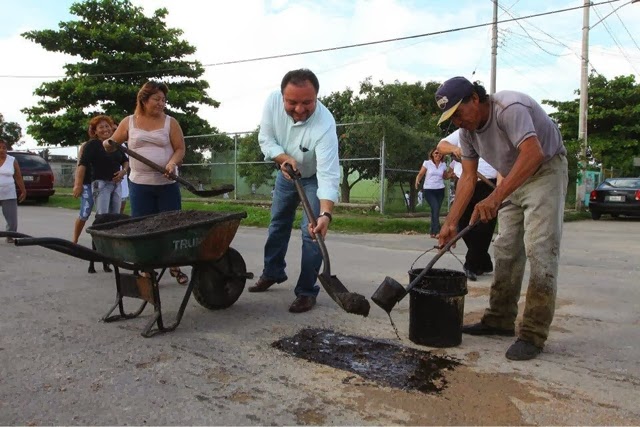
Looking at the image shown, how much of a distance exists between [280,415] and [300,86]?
229 centimetres

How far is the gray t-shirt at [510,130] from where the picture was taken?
10.4 feet

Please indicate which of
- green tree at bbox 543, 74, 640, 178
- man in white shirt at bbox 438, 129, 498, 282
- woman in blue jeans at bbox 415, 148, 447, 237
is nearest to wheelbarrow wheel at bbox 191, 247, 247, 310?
man in white shirt at bbox 438, 129, 498, 282

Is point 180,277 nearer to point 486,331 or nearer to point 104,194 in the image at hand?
point 104,194

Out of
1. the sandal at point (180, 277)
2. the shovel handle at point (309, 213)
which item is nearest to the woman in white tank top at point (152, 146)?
the sandal at point (180, 277)

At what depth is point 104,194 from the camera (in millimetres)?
6402

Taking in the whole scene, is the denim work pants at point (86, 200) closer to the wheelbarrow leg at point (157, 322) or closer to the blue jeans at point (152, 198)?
the blue jeans at point (152, 198)

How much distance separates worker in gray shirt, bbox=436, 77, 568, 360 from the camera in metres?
3.18

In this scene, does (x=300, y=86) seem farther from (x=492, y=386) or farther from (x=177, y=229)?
(x=492, y=386)

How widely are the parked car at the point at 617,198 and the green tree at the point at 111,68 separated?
14.2 meters

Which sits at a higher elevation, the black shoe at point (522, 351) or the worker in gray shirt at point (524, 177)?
the worker in gray shirt at point (524, 177)

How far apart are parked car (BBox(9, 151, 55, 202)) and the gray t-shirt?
1707 cm

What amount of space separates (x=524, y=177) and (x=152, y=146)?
3.20 meters

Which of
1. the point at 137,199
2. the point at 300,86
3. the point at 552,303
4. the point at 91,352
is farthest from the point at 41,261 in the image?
the point at 552,303

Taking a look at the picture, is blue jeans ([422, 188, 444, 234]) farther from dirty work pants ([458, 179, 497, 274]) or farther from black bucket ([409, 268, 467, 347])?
black bucket ([409, 268, 467, 347])
